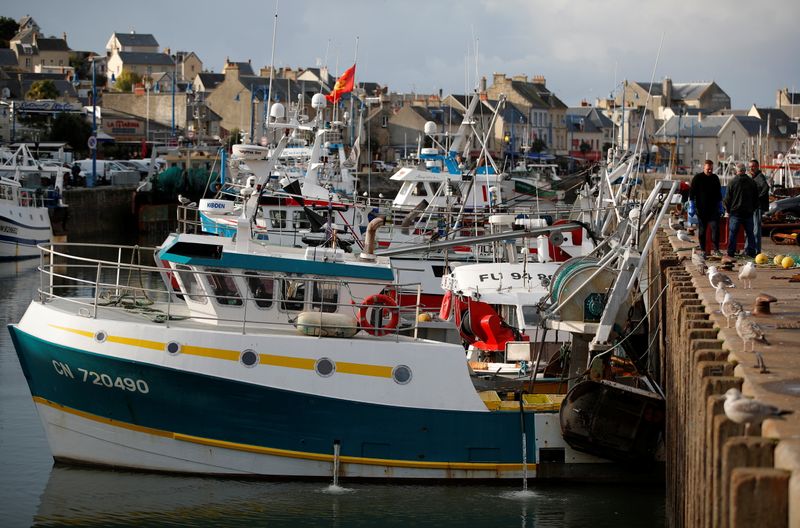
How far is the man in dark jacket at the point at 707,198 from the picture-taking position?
17.3 m

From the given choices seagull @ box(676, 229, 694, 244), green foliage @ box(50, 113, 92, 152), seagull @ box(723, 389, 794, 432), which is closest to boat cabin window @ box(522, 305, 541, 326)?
seagull @ box(676, 229, 694, 244)

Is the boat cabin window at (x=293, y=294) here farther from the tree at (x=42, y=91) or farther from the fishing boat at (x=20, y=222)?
the tree at (x=42, y=91)

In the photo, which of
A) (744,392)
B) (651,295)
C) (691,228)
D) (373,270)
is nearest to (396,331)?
(373,270)

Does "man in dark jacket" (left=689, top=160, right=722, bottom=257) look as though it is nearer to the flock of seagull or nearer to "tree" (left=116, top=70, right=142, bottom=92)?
the flock of seagull

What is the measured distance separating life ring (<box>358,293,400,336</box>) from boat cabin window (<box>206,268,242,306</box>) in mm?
1411

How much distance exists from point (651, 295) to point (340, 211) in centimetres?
868

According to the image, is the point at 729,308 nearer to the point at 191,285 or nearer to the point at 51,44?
the point at 191,285

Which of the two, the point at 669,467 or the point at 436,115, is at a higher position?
the point at 436,115

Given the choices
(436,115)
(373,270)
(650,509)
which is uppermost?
(436,115)

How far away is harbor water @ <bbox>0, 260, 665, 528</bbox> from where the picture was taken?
13086mm

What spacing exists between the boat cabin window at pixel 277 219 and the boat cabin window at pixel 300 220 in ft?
0.81

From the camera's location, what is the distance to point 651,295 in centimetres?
1975

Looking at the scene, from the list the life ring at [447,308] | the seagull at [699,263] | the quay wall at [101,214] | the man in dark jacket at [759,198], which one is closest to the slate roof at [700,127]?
the quay wall at [101,214]

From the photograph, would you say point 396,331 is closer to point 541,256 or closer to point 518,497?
point 518,497
